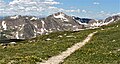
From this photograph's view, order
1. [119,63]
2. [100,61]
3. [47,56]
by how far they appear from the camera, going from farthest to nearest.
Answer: [47,56]
[100,61]
[119,63]

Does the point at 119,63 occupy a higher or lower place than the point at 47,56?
higher

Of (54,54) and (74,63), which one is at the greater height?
(74,63)

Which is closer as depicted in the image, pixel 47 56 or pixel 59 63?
pixel 59 63

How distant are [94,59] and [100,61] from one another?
1.91 meters

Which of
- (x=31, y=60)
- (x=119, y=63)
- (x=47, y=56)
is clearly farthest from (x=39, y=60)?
(x=119, y=63)

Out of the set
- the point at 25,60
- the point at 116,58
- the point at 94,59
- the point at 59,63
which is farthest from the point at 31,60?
the point at 116,58

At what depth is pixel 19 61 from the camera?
3738 cm

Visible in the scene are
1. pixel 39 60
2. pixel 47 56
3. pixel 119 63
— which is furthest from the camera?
pixel 47 56

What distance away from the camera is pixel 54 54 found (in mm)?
46500

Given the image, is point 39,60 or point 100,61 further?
point 39,60

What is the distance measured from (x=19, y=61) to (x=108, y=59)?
415 inches

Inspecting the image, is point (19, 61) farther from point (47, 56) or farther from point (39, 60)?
point (47, 56)

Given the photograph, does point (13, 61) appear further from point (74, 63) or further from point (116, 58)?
point (116, 58)

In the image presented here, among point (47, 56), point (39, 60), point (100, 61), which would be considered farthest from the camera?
point (47, 56)
